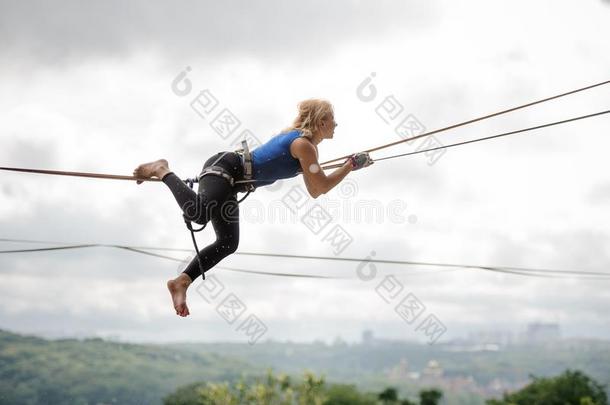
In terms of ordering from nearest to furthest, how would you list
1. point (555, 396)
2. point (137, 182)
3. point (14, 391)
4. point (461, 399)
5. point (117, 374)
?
1. point (137, 182)
2. point (555, 396)
3. point (14, 391)
4. point (117, 374)
5. point (461, 399)

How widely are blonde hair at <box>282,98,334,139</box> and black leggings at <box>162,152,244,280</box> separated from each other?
1.63 feet

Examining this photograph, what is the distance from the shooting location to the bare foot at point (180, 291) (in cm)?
487

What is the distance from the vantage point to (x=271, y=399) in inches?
858

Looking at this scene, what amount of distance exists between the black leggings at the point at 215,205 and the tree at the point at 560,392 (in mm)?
33818

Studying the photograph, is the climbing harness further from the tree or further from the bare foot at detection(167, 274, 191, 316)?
the tree

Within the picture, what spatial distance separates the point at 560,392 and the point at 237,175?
36.8 metres

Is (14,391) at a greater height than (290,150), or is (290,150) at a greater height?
(14,391)

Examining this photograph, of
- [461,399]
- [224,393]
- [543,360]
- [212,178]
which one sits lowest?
[212,178]

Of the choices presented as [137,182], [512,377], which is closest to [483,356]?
[512,377]

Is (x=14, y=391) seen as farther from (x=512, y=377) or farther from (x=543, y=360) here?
(x=543, y=360)

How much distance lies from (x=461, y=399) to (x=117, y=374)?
6991 cm

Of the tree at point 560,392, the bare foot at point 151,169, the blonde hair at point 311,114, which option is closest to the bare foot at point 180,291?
the bare foot at point 151,169

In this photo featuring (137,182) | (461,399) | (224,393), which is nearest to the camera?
(137,182)

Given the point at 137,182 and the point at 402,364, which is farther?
the point at 402,364
